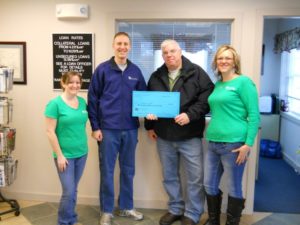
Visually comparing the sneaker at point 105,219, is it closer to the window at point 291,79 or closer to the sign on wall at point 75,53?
the sign on wall at point 75,53

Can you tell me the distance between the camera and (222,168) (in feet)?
8.47

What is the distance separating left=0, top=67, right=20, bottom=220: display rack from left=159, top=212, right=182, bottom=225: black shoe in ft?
4.25

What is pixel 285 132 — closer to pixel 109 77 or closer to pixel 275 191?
pixel 275 191

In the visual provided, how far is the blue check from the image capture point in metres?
2.61

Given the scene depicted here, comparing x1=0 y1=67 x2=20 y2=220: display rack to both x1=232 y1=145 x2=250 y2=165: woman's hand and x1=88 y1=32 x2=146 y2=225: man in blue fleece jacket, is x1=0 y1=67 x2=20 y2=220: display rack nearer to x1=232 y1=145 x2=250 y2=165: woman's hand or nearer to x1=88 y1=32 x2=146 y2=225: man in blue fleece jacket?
x1=88 y1=32 x2=146 y2=225: man in blue fleece jacket

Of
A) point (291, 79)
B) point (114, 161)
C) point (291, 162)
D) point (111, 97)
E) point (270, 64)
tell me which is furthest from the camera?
point (270, 64)

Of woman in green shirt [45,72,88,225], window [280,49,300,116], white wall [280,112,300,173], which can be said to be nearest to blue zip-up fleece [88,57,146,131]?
woman in green shirt [45,72,88,225]

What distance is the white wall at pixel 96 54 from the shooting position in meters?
2.87

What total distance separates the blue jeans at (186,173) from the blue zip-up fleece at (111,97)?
40 centimetres

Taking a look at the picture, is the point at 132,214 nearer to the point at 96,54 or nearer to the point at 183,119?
the point at 183,119

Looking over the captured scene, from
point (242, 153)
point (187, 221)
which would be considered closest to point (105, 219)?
point (187, 221)

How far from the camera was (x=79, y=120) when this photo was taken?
7.94 feet

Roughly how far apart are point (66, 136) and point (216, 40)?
5.22 ft

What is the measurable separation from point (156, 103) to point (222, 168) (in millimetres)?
721
